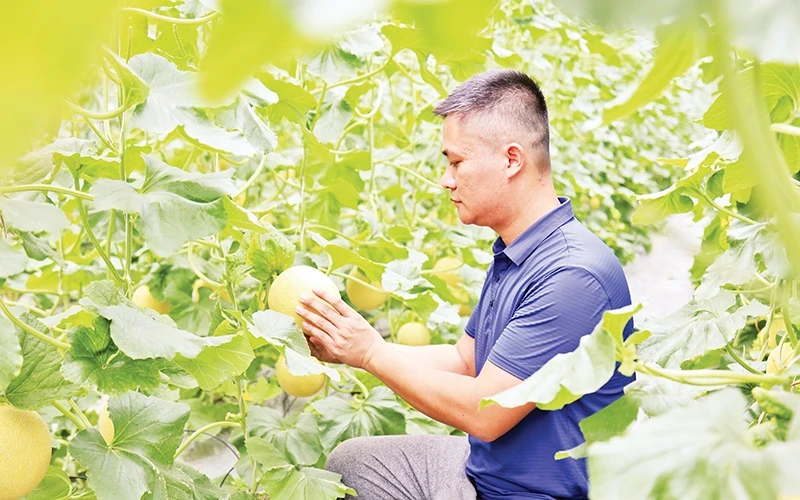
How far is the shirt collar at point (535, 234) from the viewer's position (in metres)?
1.78

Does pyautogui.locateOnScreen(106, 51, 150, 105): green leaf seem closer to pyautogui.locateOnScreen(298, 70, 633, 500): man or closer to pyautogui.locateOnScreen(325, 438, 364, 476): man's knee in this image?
pyautogui.locateOnScreen(298, 70, 633, 500): man

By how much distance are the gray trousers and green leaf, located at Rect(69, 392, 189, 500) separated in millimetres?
684

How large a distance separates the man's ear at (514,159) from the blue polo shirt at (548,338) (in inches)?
6.2

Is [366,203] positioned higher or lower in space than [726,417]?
lower

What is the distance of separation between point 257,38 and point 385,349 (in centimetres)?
149

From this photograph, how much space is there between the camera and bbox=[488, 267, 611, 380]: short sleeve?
61.7 inches

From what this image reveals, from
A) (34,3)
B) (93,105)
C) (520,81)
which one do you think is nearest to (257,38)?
(34,3)

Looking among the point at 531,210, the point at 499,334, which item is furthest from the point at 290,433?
the point at 531,210

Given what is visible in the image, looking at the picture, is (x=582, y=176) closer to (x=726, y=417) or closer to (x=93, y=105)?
(x=93, y=105)

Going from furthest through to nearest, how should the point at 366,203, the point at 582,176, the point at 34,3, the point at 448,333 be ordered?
the point at 582,176
the point at 366,203
the point at 448,333
the point at 34,3

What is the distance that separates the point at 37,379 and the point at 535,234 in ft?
3.53

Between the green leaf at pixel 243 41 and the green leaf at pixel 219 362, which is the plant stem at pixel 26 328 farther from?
the green leaf at pixel 243 41

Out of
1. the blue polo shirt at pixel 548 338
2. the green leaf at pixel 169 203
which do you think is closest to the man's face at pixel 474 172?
the blue polo shirt at pixel 548 338

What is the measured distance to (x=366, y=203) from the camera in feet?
10.8
